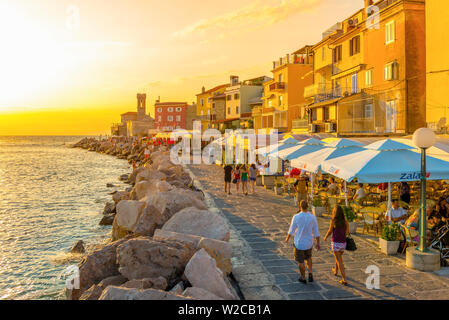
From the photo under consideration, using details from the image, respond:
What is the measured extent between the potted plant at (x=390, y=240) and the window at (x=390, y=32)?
63.3 feet

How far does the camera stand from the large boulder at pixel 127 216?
10570 millimetres

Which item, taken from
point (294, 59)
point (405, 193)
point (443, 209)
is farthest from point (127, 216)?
point (294, 59)

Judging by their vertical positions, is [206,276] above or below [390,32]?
below

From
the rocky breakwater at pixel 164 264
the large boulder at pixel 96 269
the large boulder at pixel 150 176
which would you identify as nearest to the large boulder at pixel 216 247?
the rocky breakwater at pixel 164 264

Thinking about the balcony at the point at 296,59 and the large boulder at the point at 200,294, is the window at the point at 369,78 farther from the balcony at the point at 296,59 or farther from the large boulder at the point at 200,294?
the large boulder at the point at 200,294

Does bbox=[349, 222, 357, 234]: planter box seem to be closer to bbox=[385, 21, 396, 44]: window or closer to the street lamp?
the street lamp

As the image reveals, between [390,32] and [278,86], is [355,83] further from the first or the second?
[278,86]

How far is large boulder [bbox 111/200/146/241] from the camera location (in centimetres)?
1057

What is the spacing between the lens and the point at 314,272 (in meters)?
7.12

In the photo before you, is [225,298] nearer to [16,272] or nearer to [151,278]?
[151,278]

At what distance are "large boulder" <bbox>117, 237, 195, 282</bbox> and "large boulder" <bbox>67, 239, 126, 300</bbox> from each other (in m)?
0.86

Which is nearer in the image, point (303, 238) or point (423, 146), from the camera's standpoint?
point (303, 238)

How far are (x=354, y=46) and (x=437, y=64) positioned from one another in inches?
400
